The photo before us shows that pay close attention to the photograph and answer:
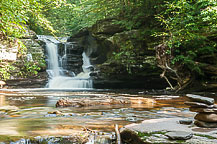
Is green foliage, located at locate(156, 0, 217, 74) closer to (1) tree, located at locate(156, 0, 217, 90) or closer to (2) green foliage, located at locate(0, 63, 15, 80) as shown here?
(1) tree, located at locate(156, 0, 217, 90)

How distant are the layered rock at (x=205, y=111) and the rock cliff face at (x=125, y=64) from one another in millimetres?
10817

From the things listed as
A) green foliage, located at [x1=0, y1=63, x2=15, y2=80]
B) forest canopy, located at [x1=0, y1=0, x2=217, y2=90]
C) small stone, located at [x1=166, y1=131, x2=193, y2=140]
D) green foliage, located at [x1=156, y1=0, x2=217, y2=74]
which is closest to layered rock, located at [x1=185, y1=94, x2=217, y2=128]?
small stone, located at [x1=166, y1=131, x2=193, y2=140]

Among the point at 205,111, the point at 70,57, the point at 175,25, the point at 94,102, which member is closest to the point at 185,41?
the point at 175,25

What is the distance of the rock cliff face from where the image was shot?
15.3 m

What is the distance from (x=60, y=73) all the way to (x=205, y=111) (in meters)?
18.9

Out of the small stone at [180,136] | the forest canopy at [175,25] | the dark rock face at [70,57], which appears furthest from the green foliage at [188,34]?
the dark rock face at [70,57]

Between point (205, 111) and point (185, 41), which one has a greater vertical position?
point (185, 41)

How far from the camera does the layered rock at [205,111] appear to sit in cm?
325

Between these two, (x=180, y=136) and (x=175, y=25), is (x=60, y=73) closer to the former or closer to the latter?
(x=175, y=25)

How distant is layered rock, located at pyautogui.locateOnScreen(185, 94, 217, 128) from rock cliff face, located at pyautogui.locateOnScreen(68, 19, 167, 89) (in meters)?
10.8

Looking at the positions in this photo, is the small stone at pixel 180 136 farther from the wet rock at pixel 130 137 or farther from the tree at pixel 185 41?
the tree at pixel 185 41

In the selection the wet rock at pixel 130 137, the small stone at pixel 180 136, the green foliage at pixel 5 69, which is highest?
the green foliage at pixel 5 69

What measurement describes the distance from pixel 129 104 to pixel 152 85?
998cm

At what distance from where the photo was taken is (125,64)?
51.4ft
